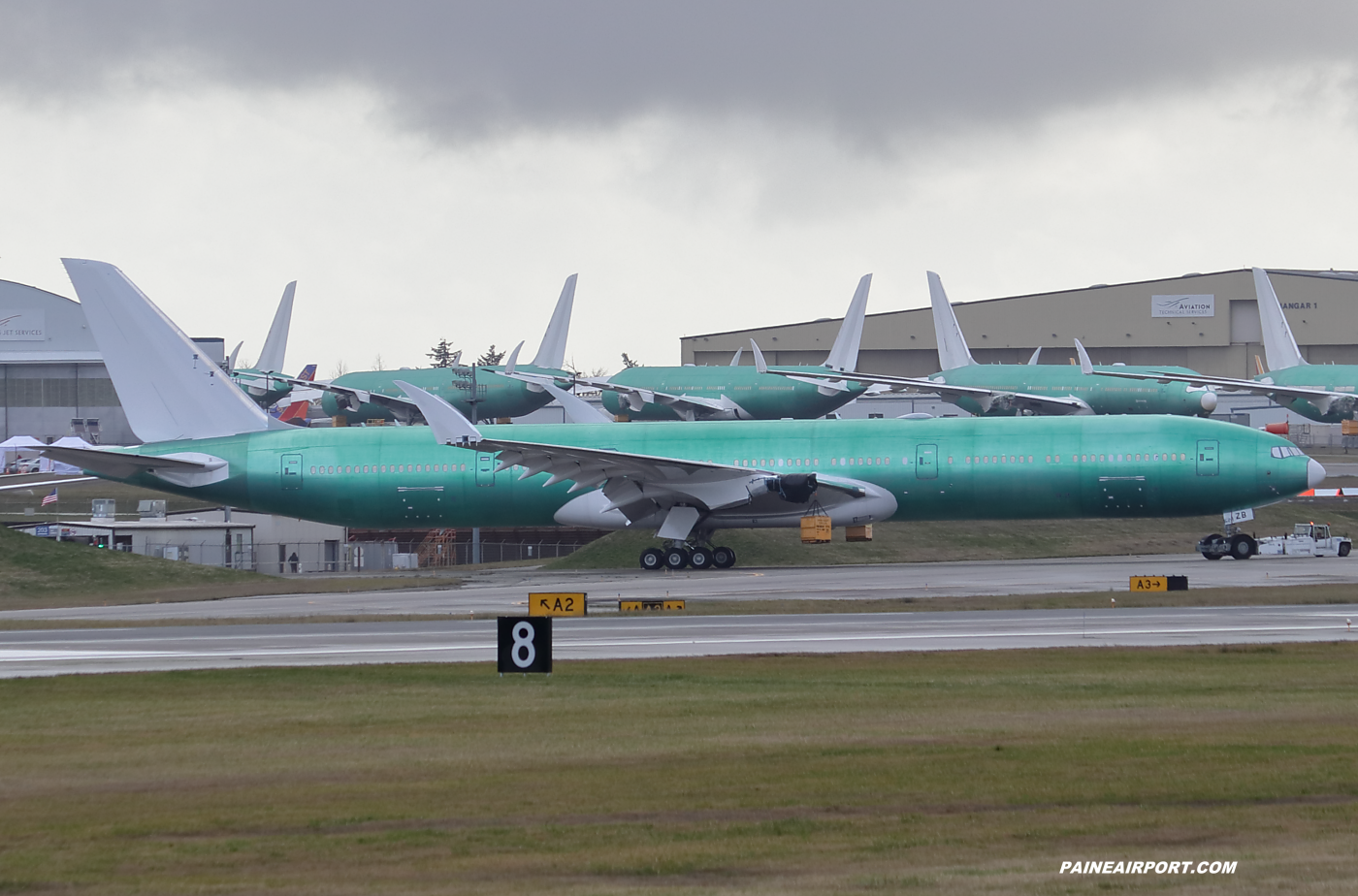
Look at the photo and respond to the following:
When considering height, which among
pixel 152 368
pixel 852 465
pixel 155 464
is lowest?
pixel 852 465

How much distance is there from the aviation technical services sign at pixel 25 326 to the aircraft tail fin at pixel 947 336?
244 feet

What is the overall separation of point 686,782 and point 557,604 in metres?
18.2

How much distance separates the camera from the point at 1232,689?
57.5 ft

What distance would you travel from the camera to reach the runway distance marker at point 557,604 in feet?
96.7

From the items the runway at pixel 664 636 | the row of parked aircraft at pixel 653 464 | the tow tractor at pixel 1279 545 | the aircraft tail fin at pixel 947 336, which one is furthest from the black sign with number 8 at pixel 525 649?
the aircraft tail fin at pixel 947 336

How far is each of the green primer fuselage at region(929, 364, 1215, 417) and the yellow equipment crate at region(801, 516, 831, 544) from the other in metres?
50.4

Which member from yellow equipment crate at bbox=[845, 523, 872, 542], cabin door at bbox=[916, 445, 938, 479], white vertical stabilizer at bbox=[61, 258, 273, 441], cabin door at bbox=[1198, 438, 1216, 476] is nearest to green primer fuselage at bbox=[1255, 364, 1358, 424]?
cabin door at bbox=[1198, 438, 1216, 476]

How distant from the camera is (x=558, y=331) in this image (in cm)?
10944

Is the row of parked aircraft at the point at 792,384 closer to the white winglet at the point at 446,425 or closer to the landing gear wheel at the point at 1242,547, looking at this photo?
the landing gear wheel at the point at 1242,547

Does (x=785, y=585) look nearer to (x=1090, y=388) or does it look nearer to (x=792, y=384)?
(x=1090, y=388)

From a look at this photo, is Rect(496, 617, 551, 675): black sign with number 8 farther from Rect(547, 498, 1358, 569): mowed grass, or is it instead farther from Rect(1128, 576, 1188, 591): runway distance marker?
Rect(547, 498, 1358, 569): mowed grass

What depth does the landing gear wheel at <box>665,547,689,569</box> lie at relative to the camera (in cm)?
4616

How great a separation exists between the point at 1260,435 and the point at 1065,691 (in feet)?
96.0

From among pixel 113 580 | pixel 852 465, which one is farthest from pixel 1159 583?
pixel 113 580
